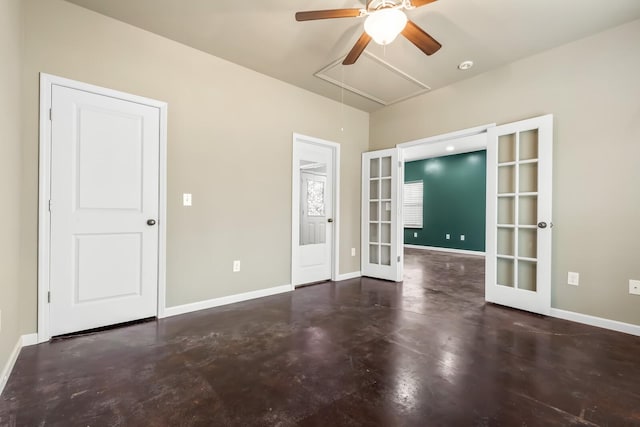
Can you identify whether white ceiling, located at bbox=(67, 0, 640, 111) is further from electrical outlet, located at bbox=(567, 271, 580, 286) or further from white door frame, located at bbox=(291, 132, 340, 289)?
electrical outlet, located at bbox=(567, 271, 580, 286)

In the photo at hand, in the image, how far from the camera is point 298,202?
382cm

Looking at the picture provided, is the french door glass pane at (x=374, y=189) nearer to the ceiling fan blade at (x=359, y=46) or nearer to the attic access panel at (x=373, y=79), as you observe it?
the attic access panel at (x=373, y=79)

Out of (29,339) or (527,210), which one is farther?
(527,210)

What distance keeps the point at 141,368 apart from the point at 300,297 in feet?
6.12

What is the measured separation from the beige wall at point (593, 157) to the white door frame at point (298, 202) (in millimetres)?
2305

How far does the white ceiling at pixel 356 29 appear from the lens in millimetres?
2307

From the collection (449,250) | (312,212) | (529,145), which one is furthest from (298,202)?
(449,250)

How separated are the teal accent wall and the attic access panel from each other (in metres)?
4.20

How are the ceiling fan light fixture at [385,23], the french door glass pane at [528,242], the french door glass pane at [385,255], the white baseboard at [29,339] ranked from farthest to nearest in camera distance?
the french door glass pane at [385,255] → the french door glass pane at [528,242] → the white baseboard at [29,339] → the ceiling fan light fixture at [385,23]

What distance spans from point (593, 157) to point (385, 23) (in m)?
2.48

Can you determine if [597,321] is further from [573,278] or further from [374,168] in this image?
[374,168]

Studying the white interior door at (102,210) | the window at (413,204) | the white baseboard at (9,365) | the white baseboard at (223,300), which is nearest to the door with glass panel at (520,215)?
the white baseboard at (223,300)

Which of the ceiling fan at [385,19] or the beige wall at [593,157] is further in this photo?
the beige wall at [593,157]

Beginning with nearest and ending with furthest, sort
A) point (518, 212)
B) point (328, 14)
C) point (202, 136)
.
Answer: point (328, 14), point (202, 136), point (518, 212)
